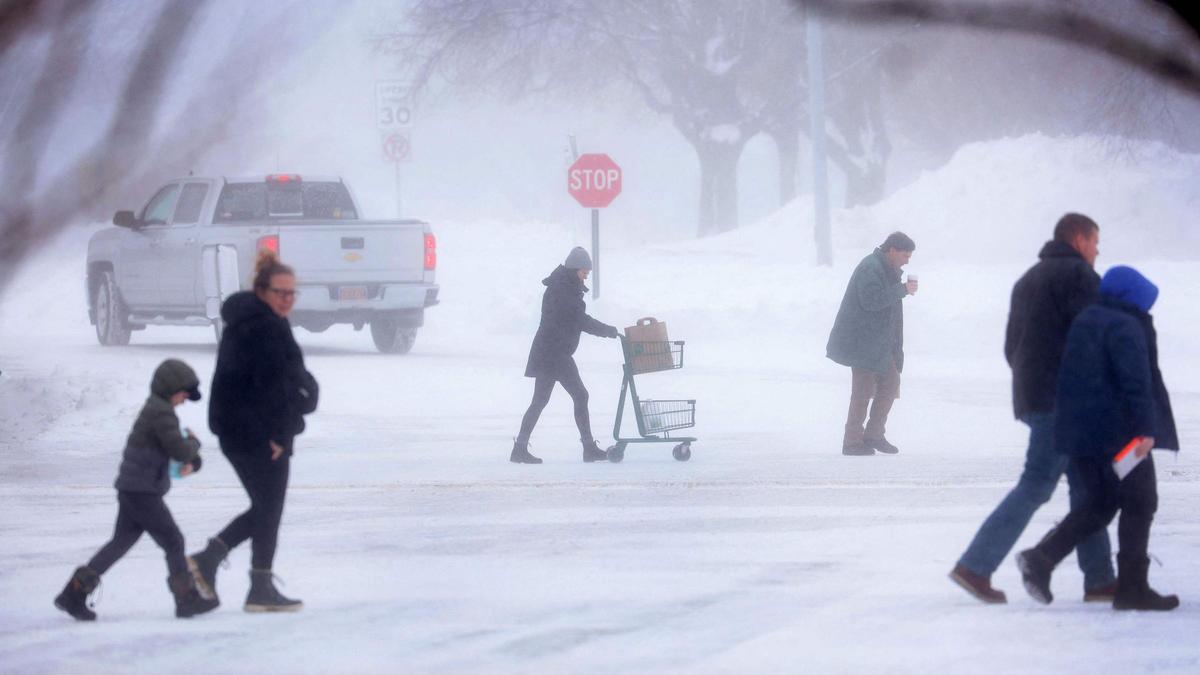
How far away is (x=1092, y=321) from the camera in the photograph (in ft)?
23.4

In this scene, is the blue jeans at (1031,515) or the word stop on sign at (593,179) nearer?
the blue jeans at (1031,515)

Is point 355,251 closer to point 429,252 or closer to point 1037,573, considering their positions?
point 429,252

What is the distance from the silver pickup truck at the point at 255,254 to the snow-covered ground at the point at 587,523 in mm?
656

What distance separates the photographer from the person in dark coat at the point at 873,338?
13.2 m

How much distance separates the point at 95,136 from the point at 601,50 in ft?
145

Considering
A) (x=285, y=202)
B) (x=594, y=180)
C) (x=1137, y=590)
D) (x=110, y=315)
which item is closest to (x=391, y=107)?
(x=594, y=180)

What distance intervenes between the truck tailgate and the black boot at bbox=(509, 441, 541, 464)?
8.99m

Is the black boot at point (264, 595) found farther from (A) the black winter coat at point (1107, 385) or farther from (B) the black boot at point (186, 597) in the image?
(A) the black winter coat at point (1107, 385)

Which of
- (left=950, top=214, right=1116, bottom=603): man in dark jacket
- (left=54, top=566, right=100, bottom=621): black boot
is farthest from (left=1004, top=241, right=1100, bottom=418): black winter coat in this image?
(left=54, top=566, right=100, bottom=621): black boot

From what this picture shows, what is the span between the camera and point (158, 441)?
6930 mm

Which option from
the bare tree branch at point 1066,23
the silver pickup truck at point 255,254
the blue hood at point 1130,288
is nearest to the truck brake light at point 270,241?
the silver pickup truck at point 255,254

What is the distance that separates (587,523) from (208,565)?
3.08 meters

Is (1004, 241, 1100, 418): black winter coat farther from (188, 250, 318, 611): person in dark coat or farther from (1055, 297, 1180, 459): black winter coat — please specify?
(188, 250, 318, 611): person in dark coat

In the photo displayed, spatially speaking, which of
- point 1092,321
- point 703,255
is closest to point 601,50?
point 703,255
